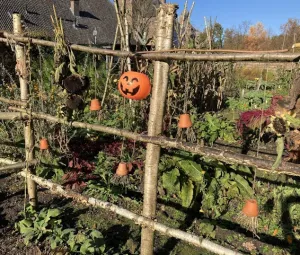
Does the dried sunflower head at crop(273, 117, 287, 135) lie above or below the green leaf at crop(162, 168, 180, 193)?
above

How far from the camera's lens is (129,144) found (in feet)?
14.3

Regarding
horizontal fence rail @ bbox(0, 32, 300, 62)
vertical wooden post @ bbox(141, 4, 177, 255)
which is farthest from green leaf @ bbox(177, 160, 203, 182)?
horizontal fence rail @ bbox(0, 32, 300, 62)

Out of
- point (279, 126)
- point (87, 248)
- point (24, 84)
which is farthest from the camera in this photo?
point (24, 84)

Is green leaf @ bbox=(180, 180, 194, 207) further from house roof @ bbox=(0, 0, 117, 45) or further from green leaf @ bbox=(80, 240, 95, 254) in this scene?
house roof @ bbox=(0, 0, 117, 45)

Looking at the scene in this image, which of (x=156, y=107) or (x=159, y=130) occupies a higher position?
(x=156, y=107)

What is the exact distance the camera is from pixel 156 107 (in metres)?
1.91

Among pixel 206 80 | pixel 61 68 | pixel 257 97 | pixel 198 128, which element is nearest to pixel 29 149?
pixel 61 68

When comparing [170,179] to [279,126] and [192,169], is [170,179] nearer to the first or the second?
[192,169]

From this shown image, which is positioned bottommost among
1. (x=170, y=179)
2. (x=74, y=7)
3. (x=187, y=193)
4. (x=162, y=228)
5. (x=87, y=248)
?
(x=87, y=248)

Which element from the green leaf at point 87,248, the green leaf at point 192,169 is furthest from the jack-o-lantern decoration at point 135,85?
the green leaf at point 192,169

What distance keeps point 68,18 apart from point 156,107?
15.6 metres

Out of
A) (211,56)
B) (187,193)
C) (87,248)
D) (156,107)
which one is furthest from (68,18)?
(211,56)

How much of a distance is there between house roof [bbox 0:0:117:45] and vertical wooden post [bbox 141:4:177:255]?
9255mm

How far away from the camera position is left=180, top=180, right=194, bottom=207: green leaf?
3.25 meters
